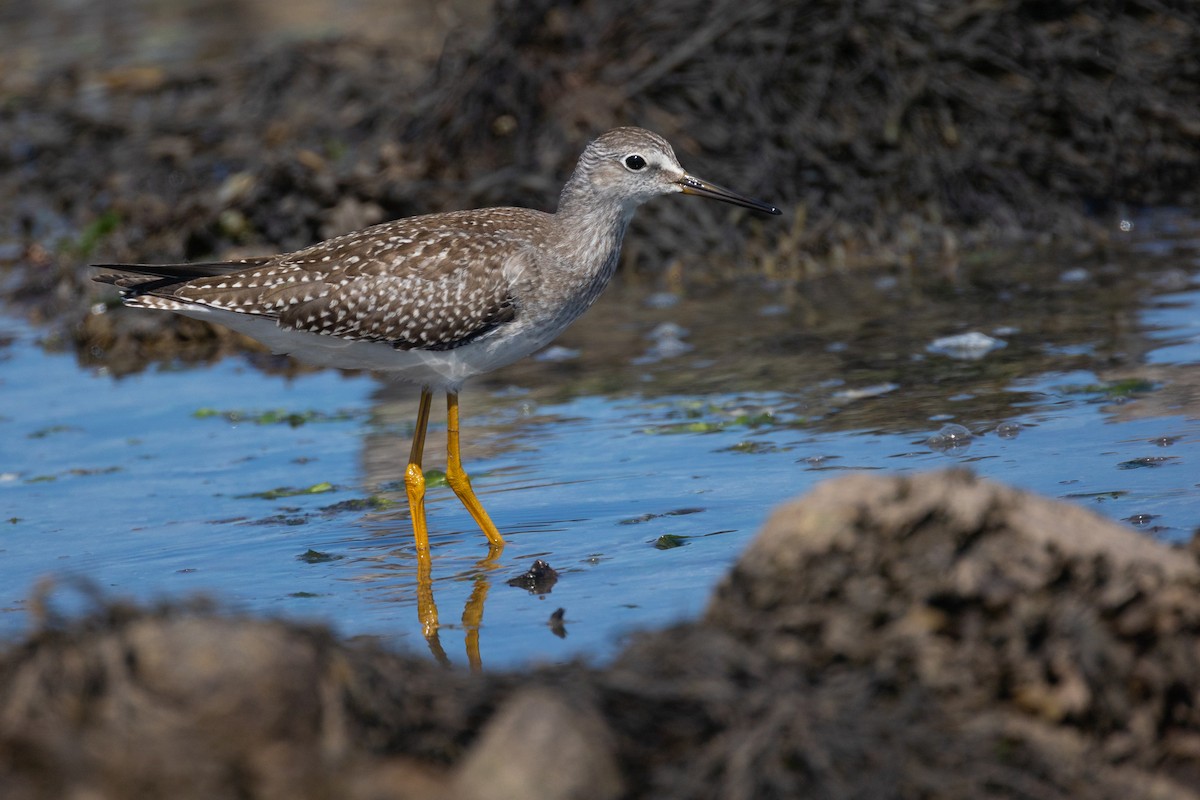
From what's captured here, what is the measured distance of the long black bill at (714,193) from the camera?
694 centimetres

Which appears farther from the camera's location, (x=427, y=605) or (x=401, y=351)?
(x=401, y=351)

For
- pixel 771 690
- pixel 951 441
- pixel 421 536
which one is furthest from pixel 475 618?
pixel 951 441

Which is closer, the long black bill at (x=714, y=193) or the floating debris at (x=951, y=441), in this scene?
the floating debris at (x=951, y=441)

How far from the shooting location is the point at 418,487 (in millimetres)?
6332

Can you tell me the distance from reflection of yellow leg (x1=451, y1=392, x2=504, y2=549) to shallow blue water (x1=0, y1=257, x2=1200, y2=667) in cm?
9

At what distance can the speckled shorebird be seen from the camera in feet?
21.0

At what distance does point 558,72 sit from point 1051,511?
8.07 m

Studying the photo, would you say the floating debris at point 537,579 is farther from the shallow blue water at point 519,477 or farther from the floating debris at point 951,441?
the floating debris at point 951,441

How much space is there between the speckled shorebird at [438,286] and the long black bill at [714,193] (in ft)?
0.08

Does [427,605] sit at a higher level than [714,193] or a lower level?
lower

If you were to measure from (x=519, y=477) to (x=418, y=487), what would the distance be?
0.66 metres

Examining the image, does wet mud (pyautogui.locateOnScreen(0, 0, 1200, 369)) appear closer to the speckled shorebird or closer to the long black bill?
the long black bill

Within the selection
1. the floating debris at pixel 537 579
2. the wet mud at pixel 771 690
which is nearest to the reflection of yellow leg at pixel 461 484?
the floating debris at pixel 537 579

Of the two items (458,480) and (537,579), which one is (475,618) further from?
(458,480)
